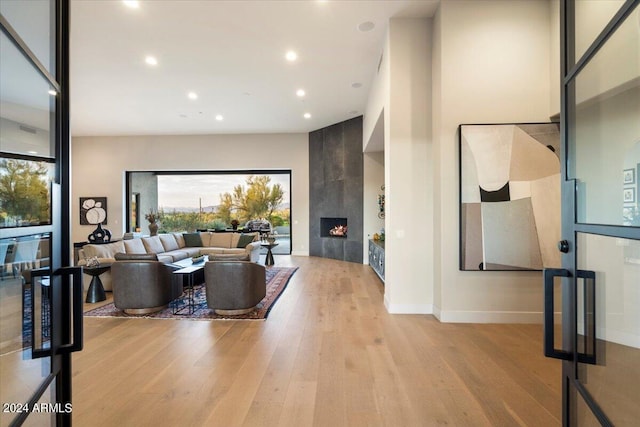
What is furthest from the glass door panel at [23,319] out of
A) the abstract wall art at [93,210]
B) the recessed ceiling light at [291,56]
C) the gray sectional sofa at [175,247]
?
the abstract wall art at [93,210]

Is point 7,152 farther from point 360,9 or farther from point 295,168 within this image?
point 295,168

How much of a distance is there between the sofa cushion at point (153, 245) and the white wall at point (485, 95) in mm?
6535

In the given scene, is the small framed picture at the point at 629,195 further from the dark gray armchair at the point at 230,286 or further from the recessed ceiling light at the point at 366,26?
the recessed ceiling light at the point at 366,26

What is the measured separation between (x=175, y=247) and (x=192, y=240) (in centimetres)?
58

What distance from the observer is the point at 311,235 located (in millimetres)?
9562

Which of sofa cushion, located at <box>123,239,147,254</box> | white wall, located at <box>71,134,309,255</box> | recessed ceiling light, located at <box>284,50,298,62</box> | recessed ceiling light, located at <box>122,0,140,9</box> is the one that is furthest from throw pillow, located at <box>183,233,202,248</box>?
recessed ceiling light, located at <box>122,0,140,9</box>

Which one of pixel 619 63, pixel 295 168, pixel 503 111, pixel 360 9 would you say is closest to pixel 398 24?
pixel 360 9

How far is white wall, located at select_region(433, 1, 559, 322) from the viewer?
3645 mm

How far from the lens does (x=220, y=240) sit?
28.0 feet

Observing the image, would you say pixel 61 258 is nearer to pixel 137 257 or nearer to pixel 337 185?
pixel 137 257

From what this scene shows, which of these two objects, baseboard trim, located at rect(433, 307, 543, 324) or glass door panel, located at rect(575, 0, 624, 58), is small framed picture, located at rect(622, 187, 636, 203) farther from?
baseboard trim, located at rect(433, 307, 543, 324)

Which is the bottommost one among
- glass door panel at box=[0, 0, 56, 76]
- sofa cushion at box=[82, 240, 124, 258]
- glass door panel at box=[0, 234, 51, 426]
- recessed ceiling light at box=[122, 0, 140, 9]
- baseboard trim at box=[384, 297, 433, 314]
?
baseboard trim at box=[384, 297, 433, 314]

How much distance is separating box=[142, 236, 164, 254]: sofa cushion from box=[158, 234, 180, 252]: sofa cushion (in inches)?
4.9

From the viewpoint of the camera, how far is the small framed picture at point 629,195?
1.03m
